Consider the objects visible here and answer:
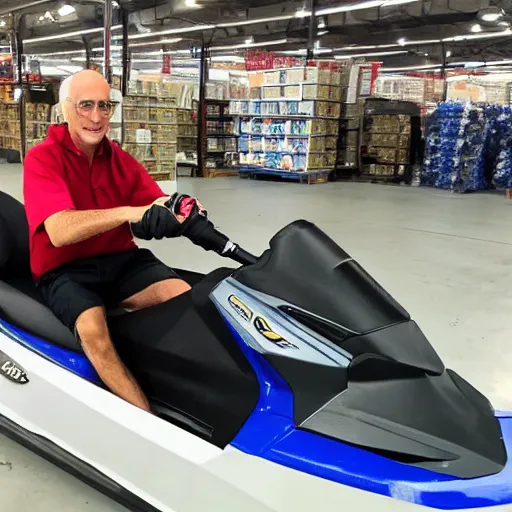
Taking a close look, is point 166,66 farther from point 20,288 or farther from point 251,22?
point 20,288

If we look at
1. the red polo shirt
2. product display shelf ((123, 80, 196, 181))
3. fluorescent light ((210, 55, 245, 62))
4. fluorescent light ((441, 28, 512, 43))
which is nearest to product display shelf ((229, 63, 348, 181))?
product display shelf ((123, 80, 196, 181))

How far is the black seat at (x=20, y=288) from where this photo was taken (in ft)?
5.49

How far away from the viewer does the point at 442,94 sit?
12273mm

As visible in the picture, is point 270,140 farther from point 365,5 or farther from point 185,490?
point 185,490

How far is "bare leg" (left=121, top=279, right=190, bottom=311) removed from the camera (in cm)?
185

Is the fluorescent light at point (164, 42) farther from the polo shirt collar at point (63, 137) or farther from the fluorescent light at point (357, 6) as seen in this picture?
the polo shirt collar at point (63, 137)

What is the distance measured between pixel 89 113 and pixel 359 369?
42.0 inches

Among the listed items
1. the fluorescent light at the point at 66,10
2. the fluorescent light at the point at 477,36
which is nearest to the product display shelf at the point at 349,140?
the fluorescent light at the point at 477,36

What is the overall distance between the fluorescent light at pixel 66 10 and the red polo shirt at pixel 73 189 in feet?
52.0

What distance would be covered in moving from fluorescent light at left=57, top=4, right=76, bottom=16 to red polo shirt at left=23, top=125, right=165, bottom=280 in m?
15.8

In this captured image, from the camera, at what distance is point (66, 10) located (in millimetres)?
16109

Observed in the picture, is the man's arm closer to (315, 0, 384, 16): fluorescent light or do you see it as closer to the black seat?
the black seat

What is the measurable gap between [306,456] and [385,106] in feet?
35.6

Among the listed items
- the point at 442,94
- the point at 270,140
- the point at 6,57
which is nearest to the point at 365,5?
the point at 442,94
